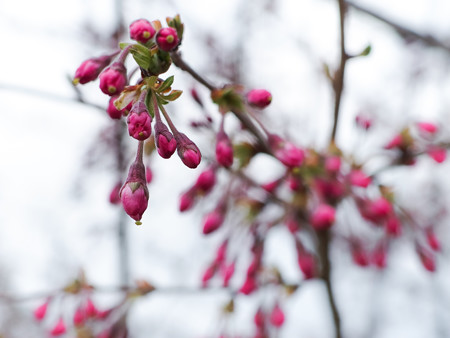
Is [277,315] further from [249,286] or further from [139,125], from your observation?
[139,125]

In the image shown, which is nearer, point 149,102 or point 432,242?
point 149,102

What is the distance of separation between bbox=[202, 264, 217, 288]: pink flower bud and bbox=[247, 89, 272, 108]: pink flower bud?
37.7 inches

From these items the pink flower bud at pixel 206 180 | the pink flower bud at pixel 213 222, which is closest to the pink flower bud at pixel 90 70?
the pink flower bud at pixel 206 180

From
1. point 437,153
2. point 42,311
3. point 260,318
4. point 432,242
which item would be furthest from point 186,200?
point 432,242

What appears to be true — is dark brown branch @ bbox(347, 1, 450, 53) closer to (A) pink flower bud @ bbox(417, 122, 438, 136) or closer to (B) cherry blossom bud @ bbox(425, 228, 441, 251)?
(A) pink flower bud @ bbox(417, 122, 438, 136)

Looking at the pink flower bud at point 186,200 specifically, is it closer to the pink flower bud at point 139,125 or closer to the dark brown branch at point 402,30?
the pink flower bud at point 139,125

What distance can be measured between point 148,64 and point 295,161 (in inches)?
20.3

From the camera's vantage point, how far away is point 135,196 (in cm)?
87

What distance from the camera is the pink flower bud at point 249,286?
66.7 inches

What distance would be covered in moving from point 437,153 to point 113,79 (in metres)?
1.26

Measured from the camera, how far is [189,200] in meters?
1.51

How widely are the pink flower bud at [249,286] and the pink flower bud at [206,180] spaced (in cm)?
47

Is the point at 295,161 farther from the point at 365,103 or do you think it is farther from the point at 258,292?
the point at 365,103

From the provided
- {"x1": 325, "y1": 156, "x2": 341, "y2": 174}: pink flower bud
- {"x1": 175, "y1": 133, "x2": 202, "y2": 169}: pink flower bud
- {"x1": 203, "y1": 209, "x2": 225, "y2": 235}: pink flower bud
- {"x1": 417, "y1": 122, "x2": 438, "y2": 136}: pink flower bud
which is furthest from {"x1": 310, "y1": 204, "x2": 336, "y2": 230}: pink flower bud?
{"x1": 175, "y1": 133, "x2": 202, "y2": 169}: pink flower bud
